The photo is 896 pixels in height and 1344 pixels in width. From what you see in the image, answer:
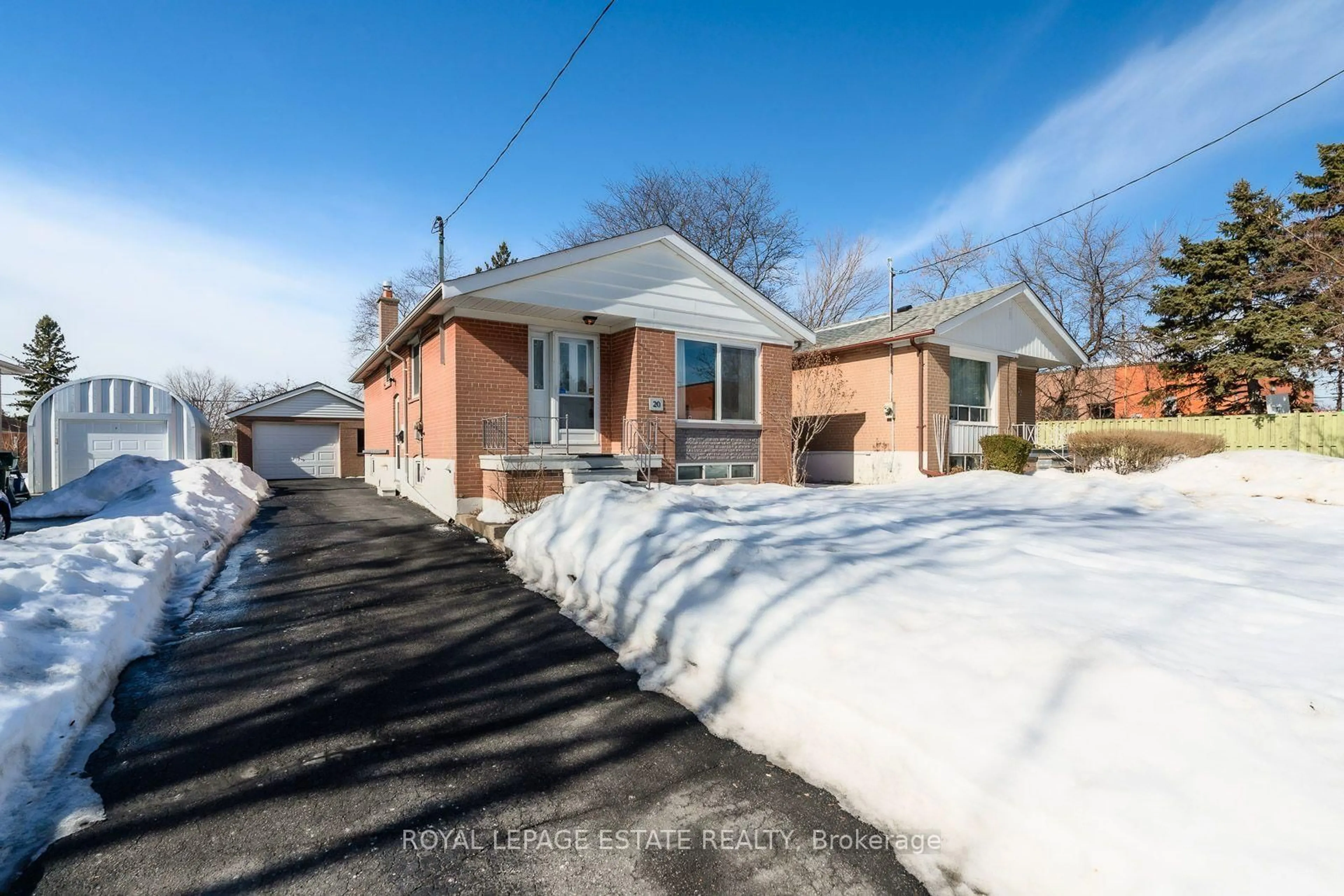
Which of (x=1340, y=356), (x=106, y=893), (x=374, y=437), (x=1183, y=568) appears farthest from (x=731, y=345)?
(x=1340, y=356)

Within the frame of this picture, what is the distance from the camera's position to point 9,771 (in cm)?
250

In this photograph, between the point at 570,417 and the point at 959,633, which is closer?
the point at 959,633

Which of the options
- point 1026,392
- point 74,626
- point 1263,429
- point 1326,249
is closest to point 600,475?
point 74,626

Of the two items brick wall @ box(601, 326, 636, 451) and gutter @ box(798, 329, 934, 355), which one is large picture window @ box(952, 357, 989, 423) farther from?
brick wall @ box(601, 326, 636, 451)

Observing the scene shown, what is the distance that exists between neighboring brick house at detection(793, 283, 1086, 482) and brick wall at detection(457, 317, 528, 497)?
26.9 ft

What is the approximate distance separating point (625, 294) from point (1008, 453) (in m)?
9.59

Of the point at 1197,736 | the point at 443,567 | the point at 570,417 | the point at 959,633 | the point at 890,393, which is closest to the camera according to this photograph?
the point at 1197,736

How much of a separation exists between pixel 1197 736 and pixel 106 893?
3851 millimetres

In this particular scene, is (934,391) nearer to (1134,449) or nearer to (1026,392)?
(1134,449)

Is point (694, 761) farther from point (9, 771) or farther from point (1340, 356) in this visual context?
point (1340, 356)

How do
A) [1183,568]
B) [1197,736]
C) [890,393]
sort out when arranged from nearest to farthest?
1. [1197,736]
2. [1183,568]
3. [890,393]

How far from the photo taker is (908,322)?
1605cm

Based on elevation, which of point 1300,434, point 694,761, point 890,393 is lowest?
point 694,761

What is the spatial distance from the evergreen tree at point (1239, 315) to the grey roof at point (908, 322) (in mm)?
12428
